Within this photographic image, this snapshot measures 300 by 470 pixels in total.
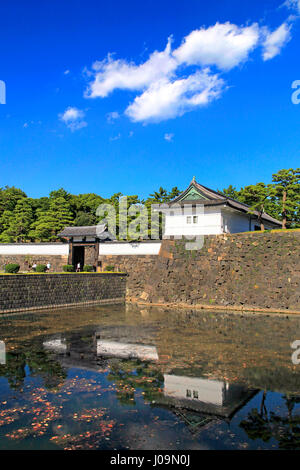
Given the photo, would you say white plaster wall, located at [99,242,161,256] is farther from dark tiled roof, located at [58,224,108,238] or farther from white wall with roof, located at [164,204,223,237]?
white wall with roof, located at [164,204,223,237]

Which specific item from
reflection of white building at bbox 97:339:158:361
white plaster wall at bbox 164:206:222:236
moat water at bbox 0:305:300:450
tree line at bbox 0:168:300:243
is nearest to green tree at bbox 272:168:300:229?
tree line at bbox 0:168:300:243

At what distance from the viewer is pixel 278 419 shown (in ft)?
17.8

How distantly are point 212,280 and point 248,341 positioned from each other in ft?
36.4

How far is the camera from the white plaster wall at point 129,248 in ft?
82.9

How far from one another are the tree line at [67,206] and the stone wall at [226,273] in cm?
665

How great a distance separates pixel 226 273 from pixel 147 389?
15.9 meters

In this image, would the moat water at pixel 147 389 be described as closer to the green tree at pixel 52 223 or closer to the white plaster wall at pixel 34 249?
the white plaster wall at pixel 34 249

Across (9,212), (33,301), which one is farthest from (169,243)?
(9,212)

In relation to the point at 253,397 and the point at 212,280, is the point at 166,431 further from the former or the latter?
the point at 212,280

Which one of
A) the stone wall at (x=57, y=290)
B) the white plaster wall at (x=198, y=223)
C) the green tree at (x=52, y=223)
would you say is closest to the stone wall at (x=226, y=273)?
the white plaster wall at (x=198, y=223)

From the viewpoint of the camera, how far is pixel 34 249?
2720cm

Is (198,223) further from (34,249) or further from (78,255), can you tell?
(34,249)

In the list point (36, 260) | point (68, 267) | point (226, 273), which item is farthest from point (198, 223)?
point (36, 260)

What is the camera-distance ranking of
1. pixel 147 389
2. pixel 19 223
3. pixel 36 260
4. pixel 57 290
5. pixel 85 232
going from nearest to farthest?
pixel 147 389, pixel 57 290, pixel 85 232, pixel 36 260, pixel 19 223
